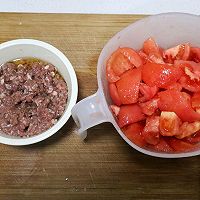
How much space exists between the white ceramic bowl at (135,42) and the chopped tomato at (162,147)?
5 cm

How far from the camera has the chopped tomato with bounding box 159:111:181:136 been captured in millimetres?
1006

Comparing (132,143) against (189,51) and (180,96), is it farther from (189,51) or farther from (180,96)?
(189,51)

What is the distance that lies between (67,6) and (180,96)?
1.63 feet

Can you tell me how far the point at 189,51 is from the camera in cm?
112

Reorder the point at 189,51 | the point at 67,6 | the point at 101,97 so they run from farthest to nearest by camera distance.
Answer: the point at 67,6
the point at 189,51
the point at 101,97

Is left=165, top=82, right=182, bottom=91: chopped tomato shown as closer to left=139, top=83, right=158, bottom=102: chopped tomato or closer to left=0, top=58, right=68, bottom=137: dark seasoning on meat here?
left=139, top=83, right=158, bottom=102: chopped tomato

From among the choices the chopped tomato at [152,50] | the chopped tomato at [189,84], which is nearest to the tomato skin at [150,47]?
the chopped tomato at [152,50]

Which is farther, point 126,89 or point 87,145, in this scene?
point 87,145

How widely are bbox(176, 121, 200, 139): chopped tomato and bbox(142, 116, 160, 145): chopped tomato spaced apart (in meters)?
0.06

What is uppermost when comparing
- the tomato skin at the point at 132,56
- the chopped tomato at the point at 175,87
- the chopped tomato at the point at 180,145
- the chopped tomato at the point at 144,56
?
the tomato skin at the point at 132,56

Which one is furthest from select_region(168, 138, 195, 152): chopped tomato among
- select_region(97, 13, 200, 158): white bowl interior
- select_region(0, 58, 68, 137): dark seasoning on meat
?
select_region(0, 58, 68, 137): dark seasoning on meat

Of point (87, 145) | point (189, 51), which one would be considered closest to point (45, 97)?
point (87, 145)

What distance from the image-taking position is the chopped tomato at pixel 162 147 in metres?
1.05

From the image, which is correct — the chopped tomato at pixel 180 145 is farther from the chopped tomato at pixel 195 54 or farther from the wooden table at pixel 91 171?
the chopped tomato at pixel 195 54
